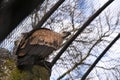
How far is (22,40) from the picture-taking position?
115 inches

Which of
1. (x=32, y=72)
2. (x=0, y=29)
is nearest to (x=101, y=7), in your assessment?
(x=32, y=72)

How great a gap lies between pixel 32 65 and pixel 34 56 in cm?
21

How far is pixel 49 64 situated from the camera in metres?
3.38

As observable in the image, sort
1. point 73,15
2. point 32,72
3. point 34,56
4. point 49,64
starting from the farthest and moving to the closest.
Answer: point 73,15 < point 49,64 < point 32,72 < point 34,56

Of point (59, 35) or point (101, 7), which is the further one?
point (101, 7)

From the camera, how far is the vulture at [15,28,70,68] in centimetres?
282

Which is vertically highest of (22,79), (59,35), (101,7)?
(101,7)

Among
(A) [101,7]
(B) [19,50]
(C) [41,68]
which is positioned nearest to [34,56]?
(B) [19,50]

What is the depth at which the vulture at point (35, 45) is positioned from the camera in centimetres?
282

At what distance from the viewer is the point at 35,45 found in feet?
9.14

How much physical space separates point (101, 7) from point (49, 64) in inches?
36.6

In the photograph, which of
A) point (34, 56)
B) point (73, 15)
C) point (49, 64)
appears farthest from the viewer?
point (73, 15)

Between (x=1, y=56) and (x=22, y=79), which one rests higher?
(x=1, y=56)

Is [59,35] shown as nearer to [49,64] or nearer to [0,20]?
[49,64]
